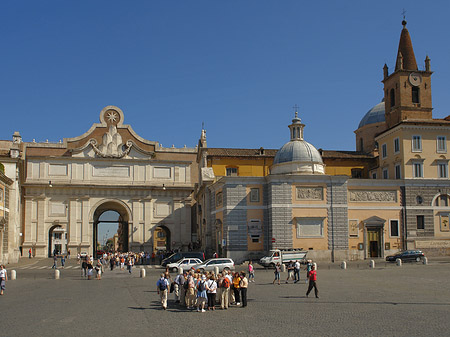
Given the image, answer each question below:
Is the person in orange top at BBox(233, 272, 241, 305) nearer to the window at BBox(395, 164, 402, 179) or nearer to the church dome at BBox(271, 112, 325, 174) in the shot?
the church dome at BBox(271, 112, 325, 174)

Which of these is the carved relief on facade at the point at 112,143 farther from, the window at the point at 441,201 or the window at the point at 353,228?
the window at the point at 441,201

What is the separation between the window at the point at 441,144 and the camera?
167 ft

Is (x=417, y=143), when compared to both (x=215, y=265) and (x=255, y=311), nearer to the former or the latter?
(x=215, y=265)

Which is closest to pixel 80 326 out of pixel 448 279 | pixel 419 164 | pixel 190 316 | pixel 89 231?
pixel 190 316

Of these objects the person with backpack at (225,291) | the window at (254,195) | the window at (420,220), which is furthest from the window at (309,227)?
the person with backpack at (225,291)

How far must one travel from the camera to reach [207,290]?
821 inches

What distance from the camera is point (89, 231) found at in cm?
6556

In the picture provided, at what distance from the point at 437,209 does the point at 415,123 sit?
8056 mm

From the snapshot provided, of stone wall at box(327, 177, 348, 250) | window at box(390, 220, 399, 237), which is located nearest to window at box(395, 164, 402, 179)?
window at box(390, 220, 399, 237)

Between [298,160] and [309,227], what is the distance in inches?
235

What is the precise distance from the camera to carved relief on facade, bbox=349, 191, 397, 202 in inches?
1941

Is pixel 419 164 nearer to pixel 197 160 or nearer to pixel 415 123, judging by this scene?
pixel 415 123

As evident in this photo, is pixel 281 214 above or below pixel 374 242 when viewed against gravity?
above

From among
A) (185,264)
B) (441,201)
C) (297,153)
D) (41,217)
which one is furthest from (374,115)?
(41,217)
